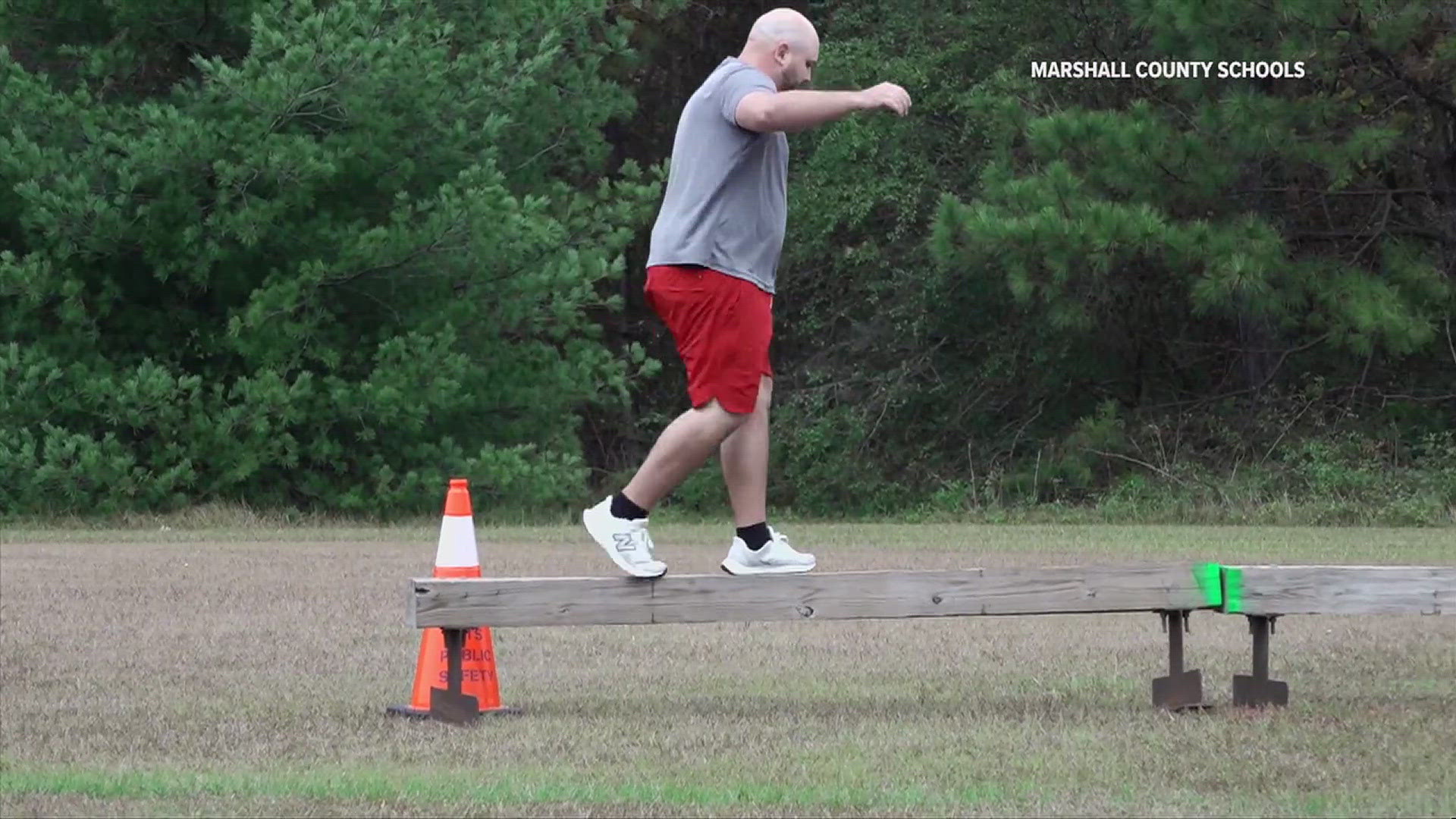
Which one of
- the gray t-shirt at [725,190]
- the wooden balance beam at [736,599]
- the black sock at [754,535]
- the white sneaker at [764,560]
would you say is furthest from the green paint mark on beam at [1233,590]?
the gray t-shirt at [725,190]

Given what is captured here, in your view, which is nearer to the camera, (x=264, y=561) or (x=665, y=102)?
(x=264, y=561)

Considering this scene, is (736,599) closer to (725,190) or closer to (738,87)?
A: (725,190)

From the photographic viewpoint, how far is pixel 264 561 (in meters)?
14.1

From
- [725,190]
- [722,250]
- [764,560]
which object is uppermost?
[725,190]

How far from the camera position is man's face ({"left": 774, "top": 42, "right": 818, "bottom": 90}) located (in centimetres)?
671

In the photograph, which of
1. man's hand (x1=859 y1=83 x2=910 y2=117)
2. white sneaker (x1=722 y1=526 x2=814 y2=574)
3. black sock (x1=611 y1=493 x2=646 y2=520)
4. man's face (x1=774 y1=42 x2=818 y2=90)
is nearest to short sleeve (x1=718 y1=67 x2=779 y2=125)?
man's face (x1=774 y1=42 x2=818 y2=90)

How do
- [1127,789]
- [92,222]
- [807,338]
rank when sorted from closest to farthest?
1. [1127,789]
2. [92,222]
3. [807,338]

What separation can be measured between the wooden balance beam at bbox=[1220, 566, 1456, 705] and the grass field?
0.33 m

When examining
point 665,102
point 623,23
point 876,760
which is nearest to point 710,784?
point 876,760

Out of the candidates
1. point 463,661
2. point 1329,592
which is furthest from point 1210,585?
point 463,661

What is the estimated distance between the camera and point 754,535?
23.1 feet

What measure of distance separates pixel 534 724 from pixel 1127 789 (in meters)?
2.12

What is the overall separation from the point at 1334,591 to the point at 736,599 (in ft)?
6.74

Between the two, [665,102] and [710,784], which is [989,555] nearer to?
[710,784]
